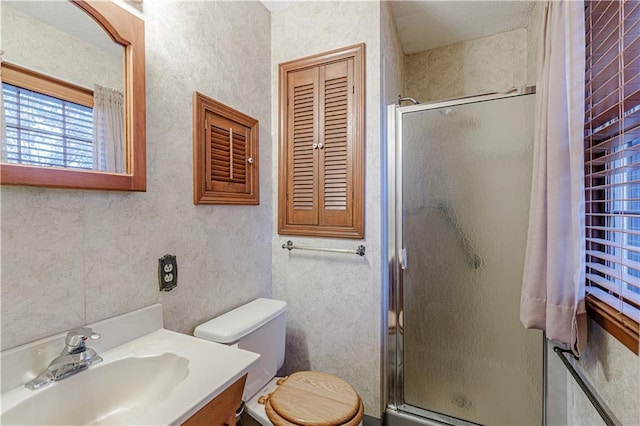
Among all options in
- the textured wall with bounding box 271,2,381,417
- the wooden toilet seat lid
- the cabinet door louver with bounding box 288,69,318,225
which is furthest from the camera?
the cabinet door louver with bounding box 288,69,318,225

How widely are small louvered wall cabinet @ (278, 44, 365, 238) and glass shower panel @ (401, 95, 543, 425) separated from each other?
0.96ft

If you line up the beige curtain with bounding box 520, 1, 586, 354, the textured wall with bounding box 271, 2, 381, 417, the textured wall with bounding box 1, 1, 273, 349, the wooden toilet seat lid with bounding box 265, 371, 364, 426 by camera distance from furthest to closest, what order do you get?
1. the textured wall with bounding box 271, 2, 381, 417
2. the wooden toilet seat lid with bounding box 265, 371, 364, 426
3. the beige curtain with bounding box 520, 1, 586, 354
4. the textured wall with bounding box 1, 1, 273, 349

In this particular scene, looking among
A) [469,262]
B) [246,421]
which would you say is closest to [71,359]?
[246,421]

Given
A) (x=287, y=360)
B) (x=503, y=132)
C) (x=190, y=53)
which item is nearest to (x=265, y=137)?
(x=190, y=53)

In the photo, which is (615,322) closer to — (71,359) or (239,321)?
(239,321)

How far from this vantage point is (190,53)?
50.8 inches

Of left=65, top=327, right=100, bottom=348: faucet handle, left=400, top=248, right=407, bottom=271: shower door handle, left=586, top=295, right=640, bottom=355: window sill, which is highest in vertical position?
left=400, top=248, right=407, bottom=271: shower door handle

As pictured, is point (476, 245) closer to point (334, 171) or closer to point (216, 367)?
point (334, 171)

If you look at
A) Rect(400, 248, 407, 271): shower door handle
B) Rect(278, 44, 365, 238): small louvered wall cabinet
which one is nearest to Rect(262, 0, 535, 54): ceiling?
Rect(278, 44, 365, 238): small louvered wall cabinet

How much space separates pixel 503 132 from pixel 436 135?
0.31 m

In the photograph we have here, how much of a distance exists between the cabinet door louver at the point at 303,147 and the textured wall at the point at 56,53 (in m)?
0.94

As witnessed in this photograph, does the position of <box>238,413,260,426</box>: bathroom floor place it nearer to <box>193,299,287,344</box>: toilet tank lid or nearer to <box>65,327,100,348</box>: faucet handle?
<box>193,299,287,344</box>: toilet tank lid

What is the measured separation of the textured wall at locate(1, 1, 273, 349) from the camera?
32.4 inches

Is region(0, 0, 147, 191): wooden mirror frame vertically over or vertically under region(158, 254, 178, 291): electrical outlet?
over
